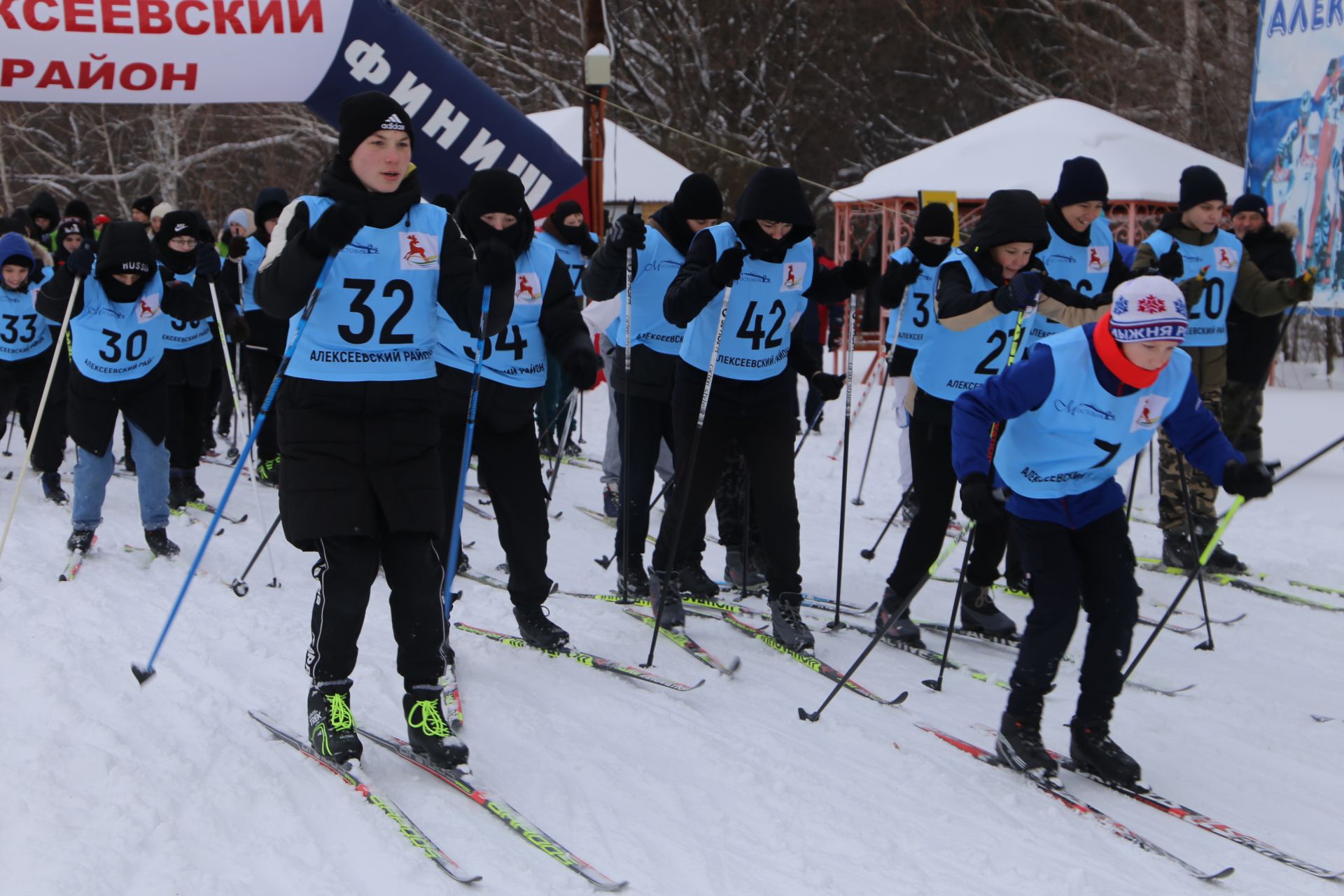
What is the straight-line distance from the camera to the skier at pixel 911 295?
655cm

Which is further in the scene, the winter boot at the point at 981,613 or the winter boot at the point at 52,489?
the winter boot at the point at 52,489

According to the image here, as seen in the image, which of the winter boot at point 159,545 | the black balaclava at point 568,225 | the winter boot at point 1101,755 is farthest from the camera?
the black balaclava at point 568,225

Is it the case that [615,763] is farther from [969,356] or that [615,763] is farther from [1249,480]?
[969,356]

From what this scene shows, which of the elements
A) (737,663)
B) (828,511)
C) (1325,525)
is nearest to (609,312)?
(828,511)

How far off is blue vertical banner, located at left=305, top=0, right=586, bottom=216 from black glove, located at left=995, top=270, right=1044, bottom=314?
4632 mm

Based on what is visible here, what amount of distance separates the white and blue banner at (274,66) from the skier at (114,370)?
173cm

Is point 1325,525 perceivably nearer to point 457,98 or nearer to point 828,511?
point 828,511

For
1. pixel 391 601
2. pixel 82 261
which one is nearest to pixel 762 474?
pixel 391 601

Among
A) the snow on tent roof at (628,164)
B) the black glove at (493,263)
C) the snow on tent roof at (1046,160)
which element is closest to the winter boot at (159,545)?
the black glove at (493,263)

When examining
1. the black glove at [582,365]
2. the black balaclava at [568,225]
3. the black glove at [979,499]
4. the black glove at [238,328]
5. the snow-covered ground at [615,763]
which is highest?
the black balaclava at [568,225]

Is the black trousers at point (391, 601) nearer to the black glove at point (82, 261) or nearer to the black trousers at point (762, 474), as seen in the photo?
the black trousers at point (762, 474)

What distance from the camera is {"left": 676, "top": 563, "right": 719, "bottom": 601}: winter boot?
589 centimetres

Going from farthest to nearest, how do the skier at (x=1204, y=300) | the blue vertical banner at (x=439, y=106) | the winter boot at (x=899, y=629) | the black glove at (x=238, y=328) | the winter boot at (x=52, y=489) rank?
the blue vertical banner at (x=439, y=106), the winter boot at (x=52, y=489), the skier at (x=1204, y=300), the black glove at (x=238, y=328), the winter boot at (x=899, y=629)

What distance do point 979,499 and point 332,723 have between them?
194 centimetres
